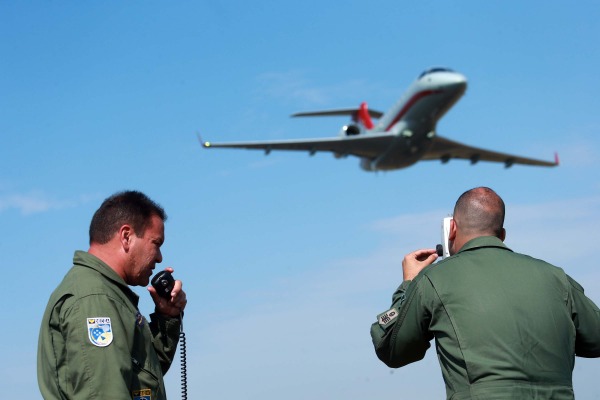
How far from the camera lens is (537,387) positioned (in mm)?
3791

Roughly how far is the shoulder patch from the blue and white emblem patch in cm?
136

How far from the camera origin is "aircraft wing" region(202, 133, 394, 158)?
49.8 meters

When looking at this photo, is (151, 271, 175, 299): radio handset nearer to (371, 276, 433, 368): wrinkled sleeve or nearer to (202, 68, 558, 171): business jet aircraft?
(371, 276, 433, 368): wrinkled sleeve

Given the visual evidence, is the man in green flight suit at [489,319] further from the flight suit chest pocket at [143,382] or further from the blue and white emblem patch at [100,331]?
the blue and white emblem patch at [100,331]

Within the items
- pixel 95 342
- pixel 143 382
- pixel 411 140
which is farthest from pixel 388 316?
pixel 411 140

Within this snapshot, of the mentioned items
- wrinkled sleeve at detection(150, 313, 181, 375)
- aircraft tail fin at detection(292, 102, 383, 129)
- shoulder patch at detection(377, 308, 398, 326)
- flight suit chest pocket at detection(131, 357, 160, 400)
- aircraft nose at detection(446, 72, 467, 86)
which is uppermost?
aircraft tail fin at detection(292, 102, 383, 129)

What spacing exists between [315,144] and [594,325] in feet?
157

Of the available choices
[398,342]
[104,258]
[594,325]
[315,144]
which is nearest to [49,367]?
[104,258]

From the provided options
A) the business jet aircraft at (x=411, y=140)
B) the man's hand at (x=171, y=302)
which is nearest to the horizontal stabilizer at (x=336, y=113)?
the business jet aircraft at (x=411, y=140)

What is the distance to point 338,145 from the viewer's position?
52812 millimetres

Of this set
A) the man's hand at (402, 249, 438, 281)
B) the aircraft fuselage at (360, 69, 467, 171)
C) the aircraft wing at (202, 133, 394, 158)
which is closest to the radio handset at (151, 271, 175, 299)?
the man's hand at (402, 249, 438, 281)

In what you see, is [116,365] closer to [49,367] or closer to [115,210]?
[49,367]

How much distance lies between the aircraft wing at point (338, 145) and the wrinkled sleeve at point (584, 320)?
44325 millimetres

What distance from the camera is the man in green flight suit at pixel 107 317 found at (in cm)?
360
